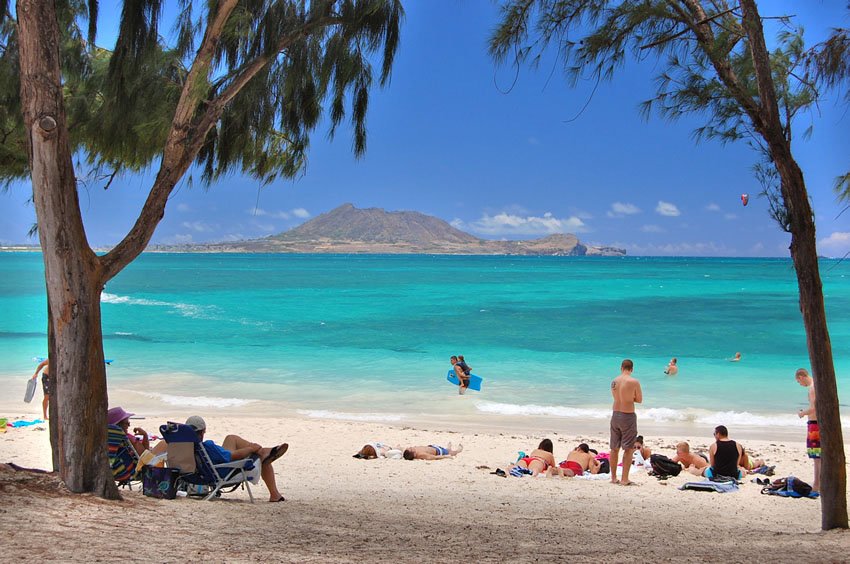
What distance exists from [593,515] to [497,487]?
156 cm

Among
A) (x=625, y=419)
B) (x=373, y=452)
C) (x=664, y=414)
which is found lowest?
(x=373, y=452)

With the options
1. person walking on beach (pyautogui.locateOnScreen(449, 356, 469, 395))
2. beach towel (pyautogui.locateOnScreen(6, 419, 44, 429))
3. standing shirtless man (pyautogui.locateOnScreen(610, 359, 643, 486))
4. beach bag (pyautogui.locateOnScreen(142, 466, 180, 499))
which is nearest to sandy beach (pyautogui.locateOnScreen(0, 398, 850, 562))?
beach bag (pyautogui.locateOnScreen(142, 466, 180, 499))

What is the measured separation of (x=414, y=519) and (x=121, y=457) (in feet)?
8.16

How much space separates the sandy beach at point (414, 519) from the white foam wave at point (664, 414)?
3.43 metres

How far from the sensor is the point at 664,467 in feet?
27.6

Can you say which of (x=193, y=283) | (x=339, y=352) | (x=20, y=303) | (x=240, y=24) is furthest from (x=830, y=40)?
(x=193, y=283)

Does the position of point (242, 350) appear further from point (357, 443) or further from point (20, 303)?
point (20, 303)

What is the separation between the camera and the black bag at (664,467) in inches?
329

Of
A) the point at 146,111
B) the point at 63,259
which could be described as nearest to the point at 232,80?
the point at 146,111

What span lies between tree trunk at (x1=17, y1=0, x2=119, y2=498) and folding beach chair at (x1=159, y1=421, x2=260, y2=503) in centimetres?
98

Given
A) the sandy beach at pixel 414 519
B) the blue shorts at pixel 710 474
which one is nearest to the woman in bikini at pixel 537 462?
the sandy beach at pixel 414 519

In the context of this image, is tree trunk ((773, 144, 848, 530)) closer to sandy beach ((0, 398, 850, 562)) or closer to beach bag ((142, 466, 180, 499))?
sandy beach ((0, 398, 850, 562))

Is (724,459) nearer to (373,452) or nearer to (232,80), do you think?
(373,452)

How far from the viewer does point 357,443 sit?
9.95 meters
